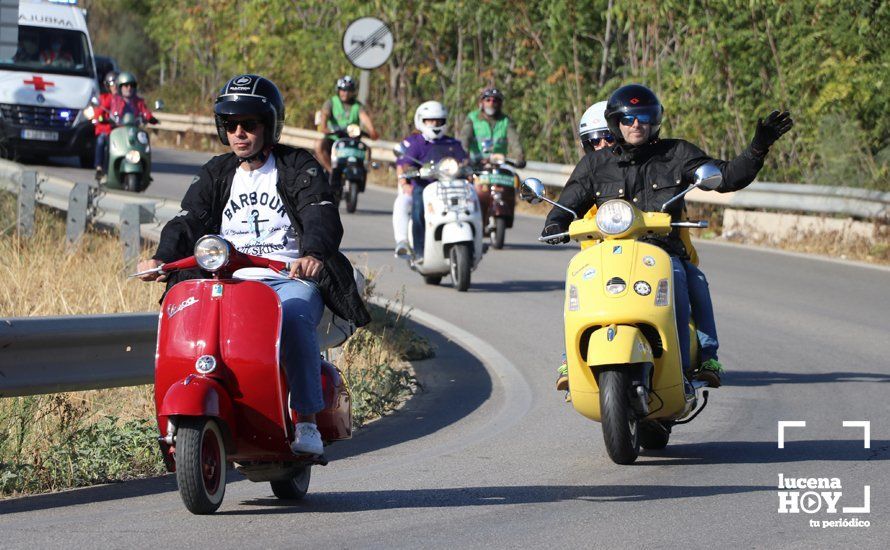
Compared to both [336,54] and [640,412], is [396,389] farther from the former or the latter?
[336,54]

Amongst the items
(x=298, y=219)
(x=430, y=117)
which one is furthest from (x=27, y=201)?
(x=298, y=219)

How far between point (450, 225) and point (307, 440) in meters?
8.93

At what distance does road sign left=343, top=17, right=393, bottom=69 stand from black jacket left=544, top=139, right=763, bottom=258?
60.7 ft

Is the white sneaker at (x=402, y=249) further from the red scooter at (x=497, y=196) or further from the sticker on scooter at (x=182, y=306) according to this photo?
the sticker on scooter at (x=182, y=306)

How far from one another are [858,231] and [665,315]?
11.4 meters

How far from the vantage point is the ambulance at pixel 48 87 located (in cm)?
2597

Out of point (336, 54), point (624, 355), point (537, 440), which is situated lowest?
point (537, 440)

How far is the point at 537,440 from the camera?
28.4 ft

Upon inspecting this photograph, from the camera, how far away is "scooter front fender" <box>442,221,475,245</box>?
15.2m

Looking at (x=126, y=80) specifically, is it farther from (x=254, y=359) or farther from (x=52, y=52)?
(x=254, y=359)

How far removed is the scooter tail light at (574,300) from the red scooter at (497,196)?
32.7 feet

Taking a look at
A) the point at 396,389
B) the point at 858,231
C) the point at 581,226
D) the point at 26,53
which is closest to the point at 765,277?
the point at 858,231

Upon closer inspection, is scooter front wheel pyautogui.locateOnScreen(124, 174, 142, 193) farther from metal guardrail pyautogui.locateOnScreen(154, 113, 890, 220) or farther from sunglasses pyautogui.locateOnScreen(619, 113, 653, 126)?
sunglasses pyautogui.locateOnScreen(619, 113, 653, 126)

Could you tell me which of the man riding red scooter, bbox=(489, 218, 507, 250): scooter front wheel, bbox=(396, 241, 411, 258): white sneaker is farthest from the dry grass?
bbox=(489, 218, 507, 250): scooter front wheel
